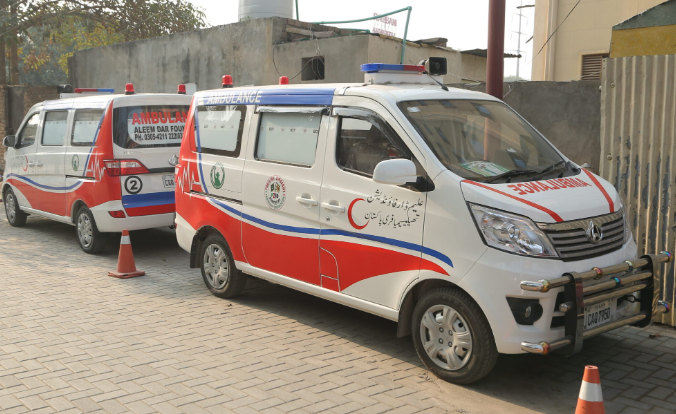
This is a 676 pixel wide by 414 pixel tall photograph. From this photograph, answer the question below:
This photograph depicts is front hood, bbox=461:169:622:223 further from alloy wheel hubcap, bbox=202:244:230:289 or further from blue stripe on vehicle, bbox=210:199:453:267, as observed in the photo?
alloy wheel hubcap, bbox=202:244:230:289

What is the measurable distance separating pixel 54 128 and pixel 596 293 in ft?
26.8

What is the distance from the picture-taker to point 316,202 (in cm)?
561

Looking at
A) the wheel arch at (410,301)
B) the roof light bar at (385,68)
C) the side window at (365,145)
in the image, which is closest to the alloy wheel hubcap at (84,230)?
the side window at (365,145)

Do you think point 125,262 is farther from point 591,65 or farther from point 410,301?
point 591,65

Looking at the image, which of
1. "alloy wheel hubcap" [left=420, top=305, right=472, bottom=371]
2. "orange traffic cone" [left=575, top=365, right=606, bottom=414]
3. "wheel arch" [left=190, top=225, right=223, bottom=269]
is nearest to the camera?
"orange traffic cone" [left=575, top=365, right=606, bottom=414]

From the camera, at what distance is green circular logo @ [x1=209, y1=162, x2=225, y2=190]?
670 centimetres

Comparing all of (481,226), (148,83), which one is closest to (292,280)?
(481,226)

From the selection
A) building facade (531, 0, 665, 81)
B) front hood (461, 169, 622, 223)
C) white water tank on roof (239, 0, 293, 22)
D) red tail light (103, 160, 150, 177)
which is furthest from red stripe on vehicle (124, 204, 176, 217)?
white water tank on roof (239, 0, 293, 22)

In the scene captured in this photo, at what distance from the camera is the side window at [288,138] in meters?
5.79

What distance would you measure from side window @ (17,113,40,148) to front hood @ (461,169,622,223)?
26.4ft

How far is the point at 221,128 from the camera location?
6.85 m

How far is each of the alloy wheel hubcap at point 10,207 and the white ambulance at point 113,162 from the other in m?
1.84

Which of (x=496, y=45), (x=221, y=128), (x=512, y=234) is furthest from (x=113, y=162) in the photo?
(x=512, y=234)

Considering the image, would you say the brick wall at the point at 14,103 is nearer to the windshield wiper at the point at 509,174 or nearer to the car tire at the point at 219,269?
the car tire at the point at 219,269
